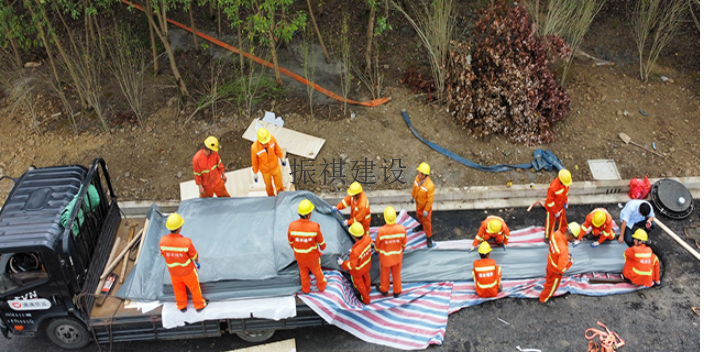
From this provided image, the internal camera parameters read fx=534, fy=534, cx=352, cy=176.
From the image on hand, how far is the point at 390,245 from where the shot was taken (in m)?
7.23

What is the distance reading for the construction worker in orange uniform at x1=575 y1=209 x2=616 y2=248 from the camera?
802cm

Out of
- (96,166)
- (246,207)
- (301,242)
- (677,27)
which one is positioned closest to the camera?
(301,242)

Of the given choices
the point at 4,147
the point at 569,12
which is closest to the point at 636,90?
the point at 569,12

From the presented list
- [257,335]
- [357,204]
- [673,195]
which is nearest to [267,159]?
[357,204]

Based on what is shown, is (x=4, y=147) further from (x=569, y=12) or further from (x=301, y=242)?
(x=569, y=12)

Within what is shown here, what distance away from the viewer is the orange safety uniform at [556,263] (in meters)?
7.18

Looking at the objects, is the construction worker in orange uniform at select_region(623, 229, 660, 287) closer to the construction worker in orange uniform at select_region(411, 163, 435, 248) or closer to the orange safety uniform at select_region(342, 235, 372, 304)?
the construction worker in orange uniform at select_region(411, 163, 435, 248)

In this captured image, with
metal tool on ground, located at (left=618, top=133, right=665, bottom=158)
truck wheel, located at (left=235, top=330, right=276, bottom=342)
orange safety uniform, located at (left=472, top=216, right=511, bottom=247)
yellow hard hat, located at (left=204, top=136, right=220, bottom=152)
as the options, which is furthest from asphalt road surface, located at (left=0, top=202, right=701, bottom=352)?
metal tool on ground, located at (left=618, top=133, right=665, bottom=158)

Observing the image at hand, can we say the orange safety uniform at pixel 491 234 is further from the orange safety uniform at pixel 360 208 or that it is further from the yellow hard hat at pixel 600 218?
the orange safety uniform at pixel 360 208

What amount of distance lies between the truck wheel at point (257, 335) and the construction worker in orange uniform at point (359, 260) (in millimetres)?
1325

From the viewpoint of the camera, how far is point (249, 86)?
412 inches

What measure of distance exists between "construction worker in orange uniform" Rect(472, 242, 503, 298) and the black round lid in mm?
3787

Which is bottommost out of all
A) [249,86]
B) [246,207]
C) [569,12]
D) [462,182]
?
[462,182]

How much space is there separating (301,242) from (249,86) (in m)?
4.75
